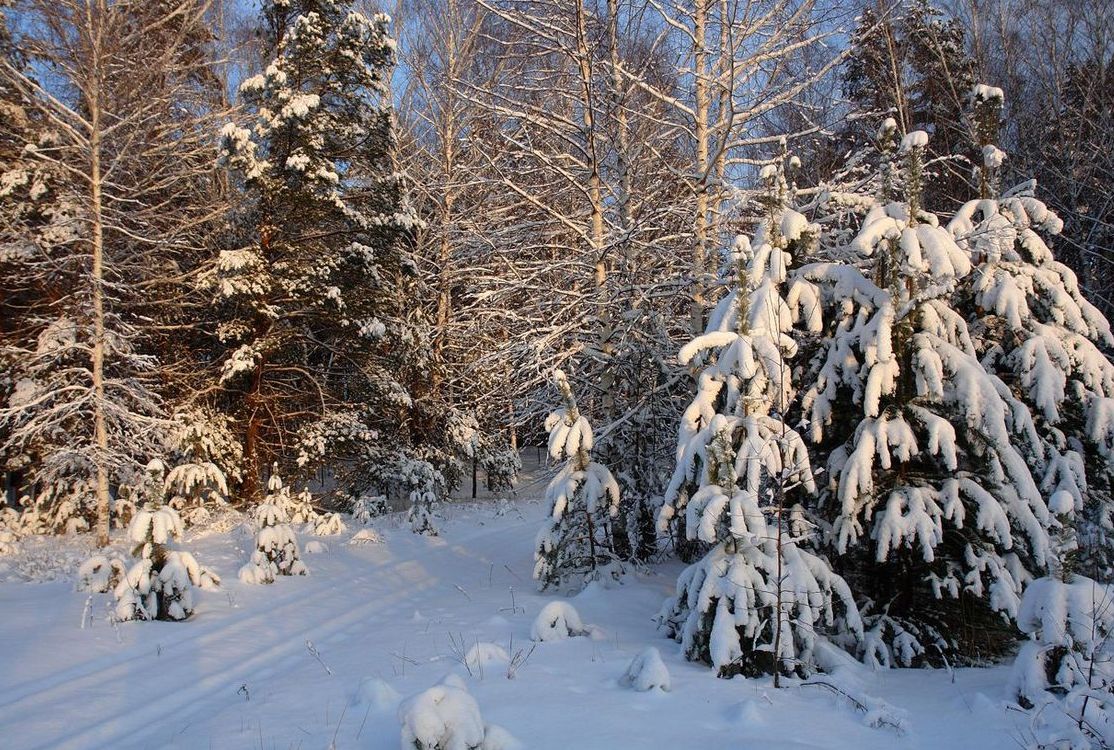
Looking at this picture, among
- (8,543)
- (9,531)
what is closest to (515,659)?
(8,543)

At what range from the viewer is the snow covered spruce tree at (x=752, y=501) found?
4.83 metres

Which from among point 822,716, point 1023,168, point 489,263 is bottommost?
point 822,716

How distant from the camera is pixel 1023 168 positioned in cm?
1619

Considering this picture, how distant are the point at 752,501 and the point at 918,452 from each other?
1513mm

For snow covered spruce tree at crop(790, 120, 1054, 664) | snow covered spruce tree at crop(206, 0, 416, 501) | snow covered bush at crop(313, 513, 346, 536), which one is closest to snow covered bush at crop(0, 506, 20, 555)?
snow covered spruce tree at crop(206, 0, 416, 501)

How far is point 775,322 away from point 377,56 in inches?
516

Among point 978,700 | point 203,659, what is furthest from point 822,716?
point 203,659

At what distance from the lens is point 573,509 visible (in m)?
7.73

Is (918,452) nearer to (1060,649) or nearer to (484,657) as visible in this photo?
(1060,649)

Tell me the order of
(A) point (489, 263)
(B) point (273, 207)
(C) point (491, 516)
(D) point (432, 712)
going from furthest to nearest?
(C) point (491, 516)
(B) point (273, 207)
(A) point (489, 263)
(D) point (432, 712)

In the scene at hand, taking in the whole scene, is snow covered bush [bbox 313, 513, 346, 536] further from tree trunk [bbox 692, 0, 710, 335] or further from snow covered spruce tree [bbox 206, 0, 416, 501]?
tree trunk [bbox 692, 0, 710, 335]

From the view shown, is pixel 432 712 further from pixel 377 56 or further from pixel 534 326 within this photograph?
pixel 377 56

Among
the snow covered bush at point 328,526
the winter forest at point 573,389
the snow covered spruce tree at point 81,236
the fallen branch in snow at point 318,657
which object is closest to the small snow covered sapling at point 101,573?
the winter forest at point 573,389

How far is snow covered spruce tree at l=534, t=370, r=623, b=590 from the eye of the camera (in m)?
7.37
